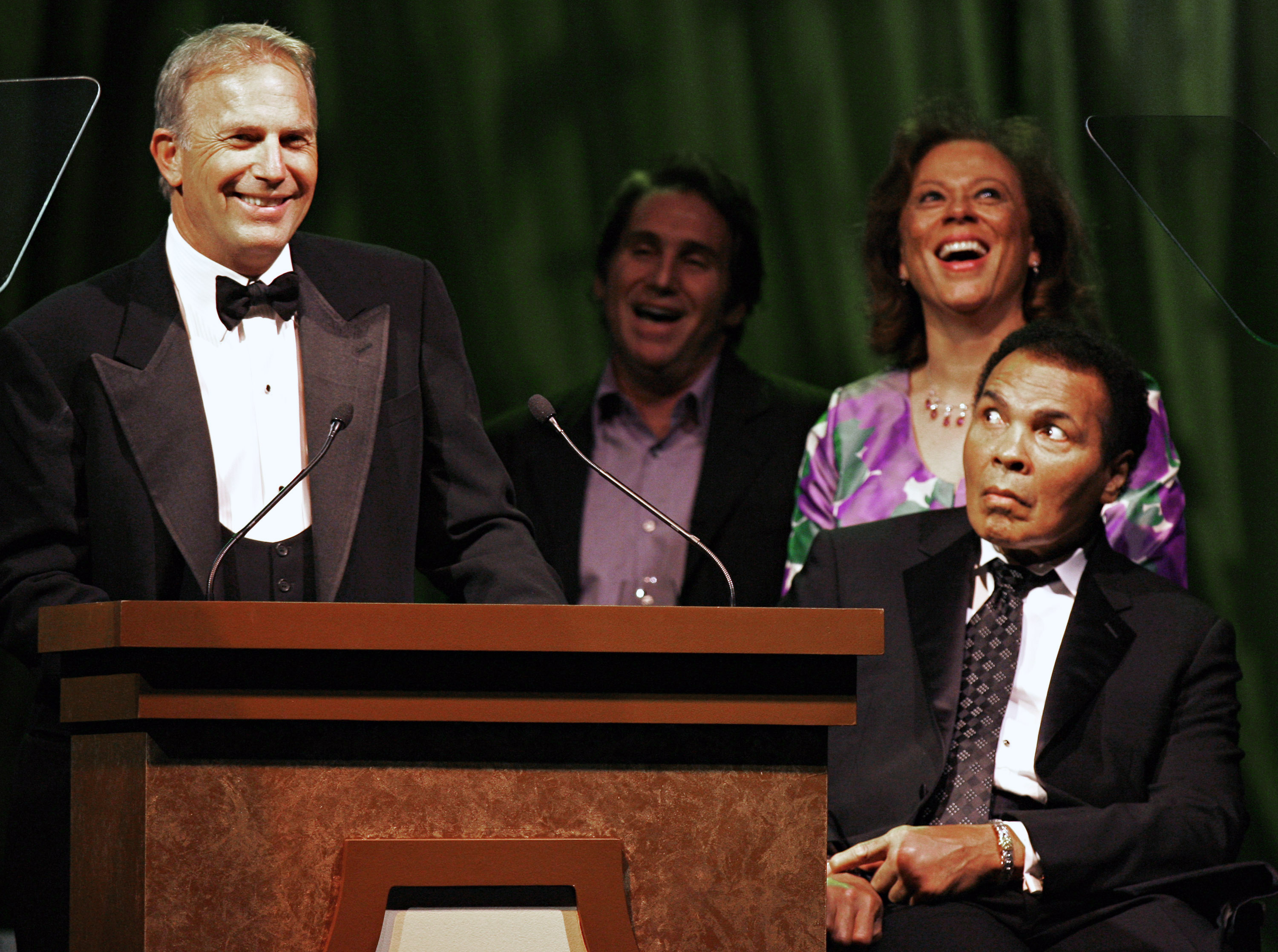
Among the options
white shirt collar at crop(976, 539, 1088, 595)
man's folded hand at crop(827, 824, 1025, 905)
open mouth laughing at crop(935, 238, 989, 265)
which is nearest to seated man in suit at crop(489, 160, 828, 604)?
open mouth laughing at crop(935, 238, 989, 265)

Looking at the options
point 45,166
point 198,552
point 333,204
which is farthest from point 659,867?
point 333,204

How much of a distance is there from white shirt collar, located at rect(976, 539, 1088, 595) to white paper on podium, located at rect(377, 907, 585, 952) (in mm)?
1305

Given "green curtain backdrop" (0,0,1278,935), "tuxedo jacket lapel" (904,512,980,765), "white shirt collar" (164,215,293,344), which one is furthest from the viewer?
"green curtain backdrop" (0,0,1278,935)

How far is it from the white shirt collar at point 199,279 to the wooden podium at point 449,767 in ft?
2.99

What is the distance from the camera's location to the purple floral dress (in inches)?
111

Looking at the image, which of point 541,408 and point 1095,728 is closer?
point 541,408

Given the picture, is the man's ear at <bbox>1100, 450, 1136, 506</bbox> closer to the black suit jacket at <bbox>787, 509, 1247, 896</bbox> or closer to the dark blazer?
the black suit jacket at <bbox>787, 509, 1247, 896</bbox>

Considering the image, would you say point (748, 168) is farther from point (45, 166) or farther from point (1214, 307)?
point (45, 166)

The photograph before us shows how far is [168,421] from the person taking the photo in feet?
6.33

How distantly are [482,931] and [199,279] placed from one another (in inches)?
49.4

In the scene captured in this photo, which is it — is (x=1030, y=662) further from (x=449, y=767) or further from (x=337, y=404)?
(x=449, y=767)

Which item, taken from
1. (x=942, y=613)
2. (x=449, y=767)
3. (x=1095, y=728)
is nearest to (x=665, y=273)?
(x=942, y=613)

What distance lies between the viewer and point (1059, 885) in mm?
2021

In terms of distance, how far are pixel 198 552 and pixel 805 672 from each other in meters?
0.92
